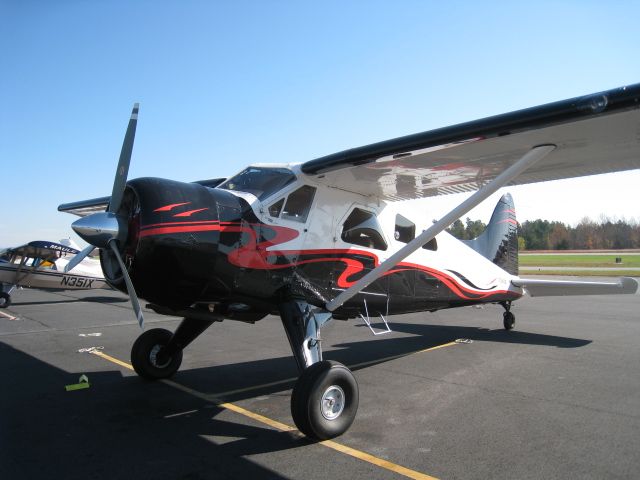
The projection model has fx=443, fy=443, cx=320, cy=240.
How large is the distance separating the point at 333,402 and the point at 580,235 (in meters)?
113

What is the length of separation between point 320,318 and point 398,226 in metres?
2.19

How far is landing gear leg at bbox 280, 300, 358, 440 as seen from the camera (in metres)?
4.11

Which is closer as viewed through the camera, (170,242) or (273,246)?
(170,242)

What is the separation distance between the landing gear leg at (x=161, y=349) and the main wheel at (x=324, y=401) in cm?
232

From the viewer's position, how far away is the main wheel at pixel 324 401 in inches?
161

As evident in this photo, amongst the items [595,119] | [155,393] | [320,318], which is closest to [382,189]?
[320,318]

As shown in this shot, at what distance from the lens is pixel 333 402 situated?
4.45m

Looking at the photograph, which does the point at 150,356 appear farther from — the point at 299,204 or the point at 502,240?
the point at 502,240

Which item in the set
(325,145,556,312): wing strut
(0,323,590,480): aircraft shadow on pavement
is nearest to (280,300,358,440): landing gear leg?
(0,323,590,480): aircraft shadow on pavement

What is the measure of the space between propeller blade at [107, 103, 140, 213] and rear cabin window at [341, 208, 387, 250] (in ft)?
8.95

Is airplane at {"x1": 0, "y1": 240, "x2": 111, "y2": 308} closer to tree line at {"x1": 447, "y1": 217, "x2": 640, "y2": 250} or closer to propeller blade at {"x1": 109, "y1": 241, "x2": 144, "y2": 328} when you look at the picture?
propeller blade at {"x1": 109, "y1": 241, "x2": 144, "y2": 328}

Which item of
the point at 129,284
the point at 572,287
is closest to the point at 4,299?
the point at 129,284

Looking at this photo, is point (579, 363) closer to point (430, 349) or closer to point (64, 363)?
point (430, 349)

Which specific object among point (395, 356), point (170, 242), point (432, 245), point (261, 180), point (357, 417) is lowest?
point (395, 356)
